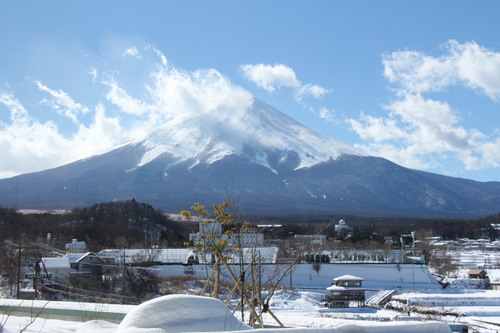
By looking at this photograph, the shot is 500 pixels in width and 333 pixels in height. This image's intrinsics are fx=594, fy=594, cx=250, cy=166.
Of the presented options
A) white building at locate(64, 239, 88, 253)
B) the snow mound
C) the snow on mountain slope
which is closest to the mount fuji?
the snow on mountain slope

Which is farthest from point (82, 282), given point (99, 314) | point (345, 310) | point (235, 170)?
point (235, 170)

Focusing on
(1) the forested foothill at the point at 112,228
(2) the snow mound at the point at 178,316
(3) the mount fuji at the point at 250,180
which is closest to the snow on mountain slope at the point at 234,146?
(3) the mount fuji at the point at 250,180

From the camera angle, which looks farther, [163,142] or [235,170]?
[163,142]

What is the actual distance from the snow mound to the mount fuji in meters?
99.5

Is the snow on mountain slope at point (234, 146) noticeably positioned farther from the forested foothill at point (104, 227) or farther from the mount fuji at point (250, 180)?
the forested foothill at point (104, 227)

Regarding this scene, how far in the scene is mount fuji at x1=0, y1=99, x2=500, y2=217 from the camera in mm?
123625

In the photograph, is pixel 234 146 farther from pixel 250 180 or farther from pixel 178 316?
pixel 178 316

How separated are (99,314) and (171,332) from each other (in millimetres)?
2712

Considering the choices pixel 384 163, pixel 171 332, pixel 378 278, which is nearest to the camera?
pixel 171 332

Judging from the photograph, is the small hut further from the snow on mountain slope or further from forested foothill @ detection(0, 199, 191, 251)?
the snow on mountain slope

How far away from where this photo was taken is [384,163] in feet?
586

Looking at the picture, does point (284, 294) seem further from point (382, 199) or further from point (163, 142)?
point (163, 142)

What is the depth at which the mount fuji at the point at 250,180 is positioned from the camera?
12362 centimetres

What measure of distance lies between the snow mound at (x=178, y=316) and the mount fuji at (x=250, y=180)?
99467mm
